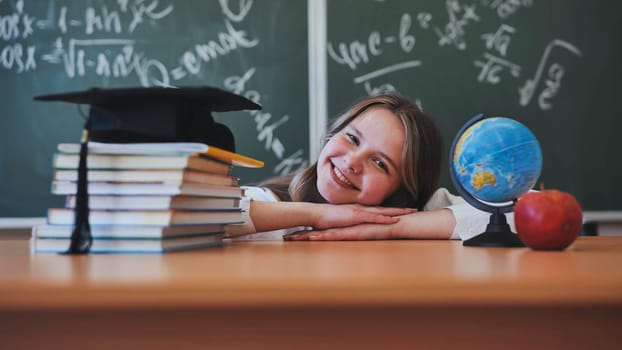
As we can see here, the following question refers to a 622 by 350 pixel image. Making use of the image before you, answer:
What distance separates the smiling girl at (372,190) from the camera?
145 centimetres

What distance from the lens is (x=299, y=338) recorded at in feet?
1.89

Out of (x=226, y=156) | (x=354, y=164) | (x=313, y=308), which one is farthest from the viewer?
(x=354, y=164)

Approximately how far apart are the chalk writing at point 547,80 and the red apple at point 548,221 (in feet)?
6.79

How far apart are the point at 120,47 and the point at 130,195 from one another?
2122mm

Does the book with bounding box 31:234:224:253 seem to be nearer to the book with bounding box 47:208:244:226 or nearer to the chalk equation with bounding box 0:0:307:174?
the book with bounding box 47:208:244:226

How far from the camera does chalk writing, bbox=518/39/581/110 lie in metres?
2.86

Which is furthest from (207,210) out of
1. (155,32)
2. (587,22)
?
(587,22)

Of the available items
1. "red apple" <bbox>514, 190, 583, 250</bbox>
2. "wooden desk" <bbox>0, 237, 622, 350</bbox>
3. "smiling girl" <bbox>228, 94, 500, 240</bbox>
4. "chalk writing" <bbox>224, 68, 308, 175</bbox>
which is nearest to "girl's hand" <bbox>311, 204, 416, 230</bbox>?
"smiling girl" <bbox>228, 94, 500, 240</bbox>

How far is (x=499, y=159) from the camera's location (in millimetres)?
1057

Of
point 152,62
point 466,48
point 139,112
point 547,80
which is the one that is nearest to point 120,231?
point 139,112

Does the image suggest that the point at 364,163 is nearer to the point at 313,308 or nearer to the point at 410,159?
the point at 410,159

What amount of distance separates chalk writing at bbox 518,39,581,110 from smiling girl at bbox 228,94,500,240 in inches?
39.7

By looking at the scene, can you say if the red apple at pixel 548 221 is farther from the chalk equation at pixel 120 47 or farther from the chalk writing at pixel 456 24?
the chalk writing at pixel 456 24

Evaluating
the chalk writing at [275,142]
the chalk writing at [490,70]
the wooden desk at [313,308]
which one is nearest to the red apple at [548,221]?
the wooden desk at [313,308]
